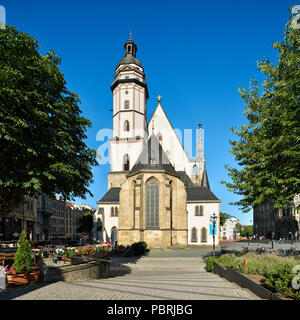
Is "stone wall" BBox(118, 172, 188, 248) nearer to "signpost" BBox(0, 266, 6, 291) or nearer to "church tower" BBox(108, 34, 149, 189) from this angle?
"church tower" BBox(108, 34, 149, 189)

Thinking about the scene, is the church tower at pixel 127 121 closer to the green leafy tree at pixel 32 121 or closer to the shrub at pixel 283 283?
the green leafy tree at pixel 32 121

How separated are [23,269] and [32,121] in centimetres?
605

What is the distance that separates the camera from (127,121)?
4631cm

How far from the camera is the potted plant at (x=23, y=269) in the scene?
9.42m

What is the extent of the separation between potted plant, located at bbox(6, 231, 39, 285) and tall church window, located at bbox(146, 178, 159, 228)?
23.1 metres

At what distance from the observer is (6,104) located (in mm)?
10602

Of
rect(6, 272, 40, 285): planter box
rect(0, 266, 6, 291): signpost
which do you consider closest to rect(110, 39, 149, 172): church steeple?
rect(6, 272, 40, 285): planter box

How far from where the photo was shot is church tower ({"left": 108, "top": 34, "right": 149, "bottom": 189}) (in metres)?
45.7

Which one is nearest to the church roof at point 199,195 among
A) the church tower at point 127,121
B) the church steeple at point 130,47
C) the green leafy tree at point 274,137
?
the church tower at point 127,121

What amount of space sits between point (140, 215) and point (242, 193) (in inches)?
721

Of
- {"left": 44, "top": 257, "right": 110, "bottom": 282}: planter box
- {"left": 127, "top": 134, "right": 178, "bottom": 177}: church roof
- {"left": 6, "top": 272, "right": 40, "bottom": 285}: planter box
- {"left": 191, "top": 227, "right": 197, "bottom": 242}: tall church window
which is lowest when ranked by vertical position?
{"left": 191, "top": 227, "right": 197, "bottom": 242}: tall church window

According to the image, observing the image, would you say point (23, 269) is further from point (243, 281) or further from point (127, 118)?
point (127, 118)
